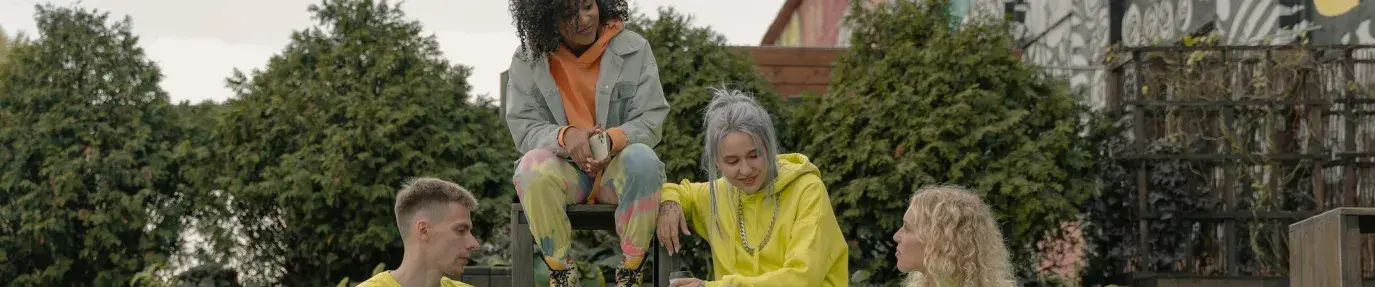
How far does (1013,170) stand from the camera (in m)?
7.98

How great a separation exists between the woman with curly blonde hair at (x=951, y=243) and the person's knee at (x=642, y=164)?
2.46 ft

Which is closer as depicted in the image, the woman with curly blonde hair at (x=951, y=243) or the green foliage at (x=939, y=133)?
the woman with curly blonde hair at (x=951, y=243)

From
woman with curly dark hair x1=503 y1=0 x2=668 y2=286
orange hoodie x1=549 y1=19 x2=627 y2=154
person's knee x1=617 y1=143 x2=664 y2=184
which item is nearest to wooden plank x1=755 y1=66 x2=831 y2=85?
woman with curly dark hair x1=503 y1=0 x2=668 y2=286

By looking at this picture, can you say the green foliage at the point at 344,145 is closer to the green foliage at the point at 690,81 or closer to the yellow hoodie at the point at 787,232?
the green foliage at the point at 690,81

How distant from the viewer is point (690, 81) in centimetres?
Answer: 853

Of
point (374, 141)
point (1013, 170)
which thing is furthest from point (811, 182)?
point (374, 141)

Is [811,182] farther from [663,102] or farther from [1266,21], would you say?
[1266,21]

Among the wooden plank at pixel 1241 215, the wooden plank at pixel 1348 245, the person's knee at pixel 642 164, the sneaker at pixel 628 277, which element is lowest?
the wooden plank at pixel 1241 215

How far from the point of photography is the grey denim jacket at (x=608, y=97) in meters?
4.82

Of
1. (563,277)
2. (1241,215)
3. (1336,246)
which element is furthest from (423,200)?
(1241,215)

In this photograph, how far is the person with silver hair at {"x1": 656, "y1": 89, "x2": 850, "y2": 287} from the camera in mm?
4426

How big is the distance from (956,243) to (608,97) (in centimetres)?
120

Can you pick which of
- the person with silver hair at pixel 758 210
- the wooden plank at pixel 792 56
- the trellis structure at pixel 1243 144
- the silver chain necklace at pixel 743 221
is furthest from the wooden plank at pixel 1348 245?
the wooden plank at pixel 792 56

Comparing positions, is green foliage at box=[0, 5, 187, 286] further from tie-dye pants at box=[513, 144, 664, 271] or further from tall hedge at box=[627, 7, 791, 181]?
tie-dye pants at box=[513, 144, 664, 271]
